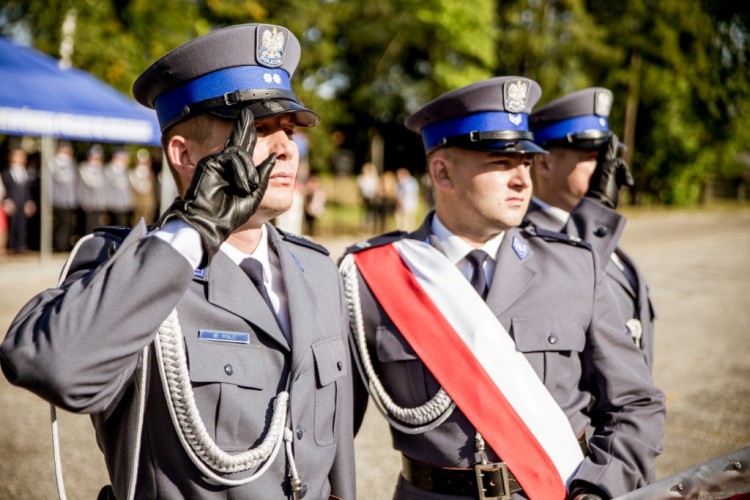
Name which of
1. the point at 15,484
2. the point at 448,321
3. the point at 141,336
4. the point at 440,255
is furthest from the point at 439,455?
the point at 15,484

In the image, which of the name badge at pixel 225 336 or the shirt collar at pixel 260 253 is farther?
the shirt collar at pixel 260 253

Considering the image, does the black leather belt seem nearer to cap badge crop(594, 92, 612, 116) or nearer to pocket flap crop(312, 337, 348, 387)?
pocket flap crop(312, 337, 348, 387)

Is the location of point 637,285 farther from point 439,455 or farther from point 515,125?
point 439,455

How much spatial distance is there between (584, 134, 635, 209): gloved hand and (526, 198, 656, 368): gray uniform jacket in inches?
3.4

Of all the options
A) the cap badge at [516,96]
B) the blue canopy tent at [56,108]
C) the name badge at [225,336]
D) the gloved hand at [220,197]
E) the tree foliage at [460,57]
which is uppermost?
the tree foliage at [460,57]

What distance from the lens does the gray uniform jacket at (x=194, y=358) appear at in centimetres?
139

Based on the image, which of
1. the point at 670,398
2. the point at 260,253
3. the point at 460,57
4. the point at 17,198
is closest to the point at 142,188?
the point at 17,198

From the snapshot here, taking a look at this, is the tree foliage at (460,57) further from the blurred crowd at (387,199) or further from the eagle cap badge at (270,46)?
the eagle cap badge at (270,46)

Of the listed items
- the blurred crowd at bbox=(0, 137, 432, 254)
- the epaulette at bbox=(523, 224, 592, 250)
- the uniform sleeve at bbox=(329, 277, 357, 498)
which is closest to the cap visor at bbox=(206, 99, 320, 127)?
the uniform sleeve at bbox=(329, 277, 357, 498)

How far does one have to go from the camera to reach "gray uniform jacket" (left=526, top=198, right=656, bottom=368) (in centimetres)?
289

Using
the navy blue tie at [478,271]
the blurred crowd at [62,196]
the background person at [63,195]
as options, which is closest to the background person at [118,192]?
the blurred crowd at [62,196]

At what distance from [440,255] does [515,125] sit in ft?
1.76

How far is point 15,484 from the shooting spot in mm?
4051

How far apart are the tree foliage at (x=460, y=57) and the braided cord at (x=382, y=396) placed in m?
16.4
